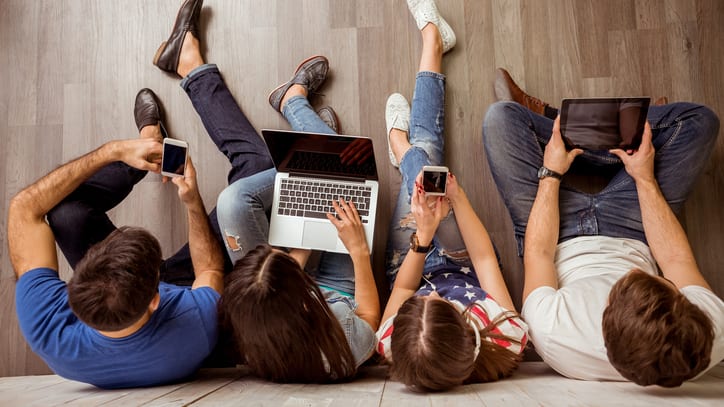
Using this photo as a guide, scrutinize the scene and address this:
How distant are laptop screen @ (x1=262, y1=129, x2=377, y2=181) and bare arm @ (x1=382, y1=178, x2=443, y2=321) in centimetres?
23

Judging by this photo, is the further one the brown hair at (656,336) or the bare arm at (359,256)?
the bare arm at (359,256)

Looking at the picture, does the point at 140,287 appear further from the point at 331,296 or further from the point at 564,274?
the point at 564,274

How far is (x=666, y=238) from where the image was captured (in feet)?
5.26

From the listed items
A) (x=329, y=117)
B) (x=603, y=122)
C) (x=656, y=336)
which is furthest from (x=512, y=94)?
(x=656, y=336)

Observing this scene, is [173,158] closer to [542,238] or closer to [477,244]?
[477,244]

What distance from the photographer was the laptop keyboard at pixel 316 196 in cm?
178

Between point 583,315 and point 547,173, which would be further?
point 547,173

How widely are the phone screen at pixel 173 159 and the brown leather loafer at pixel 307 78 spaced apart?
0.55m

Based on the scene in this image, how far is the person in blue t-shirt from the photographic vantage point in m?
1.20

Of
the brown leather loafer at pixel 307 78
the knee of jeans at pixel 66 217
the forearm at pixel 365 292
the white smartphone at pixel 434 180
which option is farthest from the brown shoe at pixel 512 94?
the knee of jeans at pixel 66 217

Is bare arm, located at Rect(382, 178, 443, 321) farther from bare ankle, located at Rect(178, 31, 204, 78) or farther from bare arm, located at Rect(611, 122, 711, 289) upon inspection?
bare ankle, located at Rect(178, 31, 204, 78)

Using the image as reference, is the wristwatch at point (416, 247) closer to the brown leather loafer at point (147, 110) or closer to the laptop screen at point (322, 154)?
the laptop screen at point (322, 154)

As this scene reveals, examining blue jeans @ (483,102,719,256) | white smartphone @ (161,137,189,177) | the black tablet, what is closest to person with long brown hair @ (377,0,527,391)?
blue jeans @ (483,102,719,256)

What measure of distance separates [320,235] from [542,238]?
774 mm
